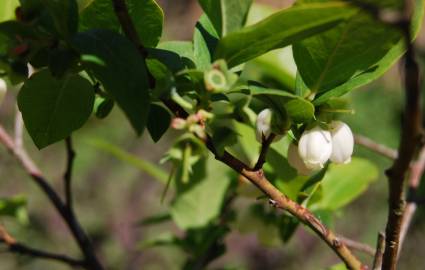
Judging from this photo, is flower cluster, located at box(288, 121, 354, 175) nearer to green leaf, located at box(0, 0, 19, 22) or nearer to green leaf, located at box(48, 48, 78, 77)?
green leaf, located at box(48, 48, 78, 77)

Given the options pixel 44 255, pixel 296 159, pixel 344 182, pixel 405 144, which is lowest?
pixel 344 182

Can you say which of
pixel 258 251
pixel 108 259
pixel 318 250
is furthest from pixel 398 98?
pixel 108 259

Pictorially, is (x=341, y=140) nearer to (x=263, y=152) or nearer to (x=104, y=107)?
(x=263, y=152)

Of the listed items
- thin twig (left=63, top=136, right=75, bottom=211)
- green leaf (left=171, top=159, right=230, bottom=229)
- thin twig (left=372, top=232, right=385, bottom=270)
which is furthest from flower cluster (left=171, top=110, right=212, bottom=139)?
green leaf (left=171, top=159, right=230, bottom=229)

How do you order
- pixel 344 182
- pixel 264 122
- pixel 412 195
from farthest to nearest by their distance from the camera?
pixel 344 182 → pixel 412 195 → pixel 264 122

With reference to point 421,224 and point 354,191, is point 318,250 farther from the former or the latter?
point 354,191

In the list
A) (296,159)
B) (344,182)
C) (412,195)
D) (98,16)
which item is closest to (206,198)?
(344,182)
